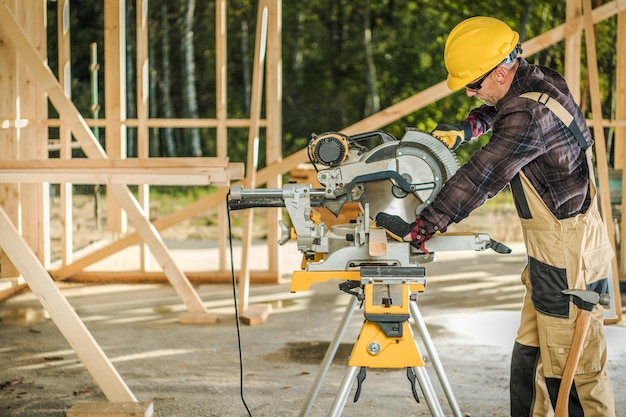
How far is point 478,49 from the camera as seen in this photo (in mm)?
3232

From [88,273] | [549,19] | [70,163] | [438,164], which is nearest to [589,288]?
[438,164]

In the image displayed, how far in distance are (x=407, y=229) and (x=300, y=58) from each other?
1548cm

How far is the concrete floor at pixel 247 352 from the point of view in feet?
15.5

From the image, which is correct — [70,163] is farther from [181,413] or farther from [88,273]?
[88,273]

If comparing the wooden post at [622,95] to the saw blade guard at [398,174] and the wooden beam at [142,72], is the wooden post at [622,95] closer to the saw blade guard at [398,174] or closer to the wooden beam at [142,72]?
the wooden beam at [142,72]

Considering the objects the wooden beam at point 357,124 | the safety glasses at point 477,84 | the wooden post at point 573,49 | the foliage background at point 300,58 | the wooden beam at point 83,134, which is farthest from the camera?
the foliage background at point 300,58

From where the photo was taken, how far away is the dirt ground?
15.5 feet

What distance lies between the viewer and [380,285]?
3154 millimetres

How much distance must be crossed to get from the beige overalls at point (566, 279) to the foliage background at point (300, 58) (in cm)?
1358

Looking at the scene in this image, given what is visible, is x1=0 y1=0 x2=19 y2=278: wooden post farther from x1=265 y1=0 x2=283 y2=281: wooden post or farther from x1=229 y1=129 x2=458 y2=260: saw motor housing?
x1=229 y1=129 x2=458 y2=260: saw motor housing

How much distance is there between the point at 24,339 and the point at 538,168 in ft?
13.2

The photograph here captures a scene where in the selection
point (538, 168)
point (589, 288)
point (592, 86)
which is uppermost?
point (592, 86)

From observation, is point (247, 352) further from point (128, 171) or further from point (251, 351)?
point (128, 171)

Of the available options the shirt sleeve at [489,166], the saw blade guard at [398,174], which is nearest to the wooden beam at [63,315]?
the saw blade guard at [398,174]
